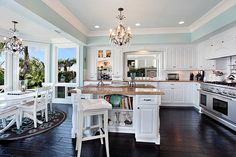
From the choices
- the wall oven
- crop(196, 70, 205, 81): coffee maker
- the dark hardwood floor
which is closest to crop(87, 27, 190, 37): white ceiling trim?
crop(196, 70, 205, 81): coffee maker

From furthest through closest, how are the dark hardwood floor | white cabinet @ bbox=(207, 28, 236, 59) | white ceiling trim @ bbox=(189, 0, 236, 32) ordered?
white cabinet @ bbox=(207, 28, 236, 59) → white ceiling trim @ bbox=(189, 0, 236, 32) → the dark hardwood floor

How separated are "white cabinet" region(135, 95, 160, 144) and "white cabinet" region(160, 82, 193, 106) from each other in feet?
9.78

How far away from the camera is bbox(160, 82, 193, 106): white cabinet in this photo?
5398 mm

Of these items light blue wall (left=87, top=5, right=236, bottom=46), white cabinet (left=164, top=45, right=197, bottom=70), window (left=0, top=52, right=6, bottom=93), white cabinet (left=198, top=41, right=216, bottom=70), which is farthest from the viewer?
white cabinet (left=164, top=45, right=197, bottom=70)

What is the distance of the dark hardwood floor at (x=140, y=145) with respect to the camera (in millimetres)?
2344

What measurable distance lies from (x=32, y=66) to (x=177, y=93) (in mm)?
5470

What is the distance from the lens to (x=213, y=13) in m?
3.86

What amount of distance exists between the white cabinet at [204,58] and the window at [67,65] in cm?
470

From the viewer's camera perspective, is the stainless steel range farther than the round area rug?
Yes

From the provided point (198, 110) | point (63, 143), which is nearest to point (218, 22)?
point (198, 110)

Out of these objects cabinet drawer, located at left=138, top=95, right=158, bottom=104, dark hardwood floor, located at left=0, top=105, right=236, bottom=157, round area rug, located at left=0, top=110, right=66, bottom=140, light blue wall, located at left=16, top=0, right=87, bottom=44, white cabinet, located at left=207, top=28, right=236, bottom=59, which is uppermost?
light blue wall, located at left=16, top=0, right=87, bottom=44

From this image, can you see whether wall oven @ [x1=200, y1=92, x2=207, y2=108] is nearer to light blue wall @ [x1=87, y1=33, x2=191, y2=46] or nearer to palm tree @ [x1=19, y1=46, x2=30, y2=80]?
light blue wall @ [x1=87, y1=33, x2=191, y2=46]

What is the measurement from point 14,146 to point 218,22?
5.02 metres

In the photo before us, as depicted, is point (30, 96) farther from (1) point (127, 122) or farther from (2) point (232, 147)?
(2) point (232, 147)
